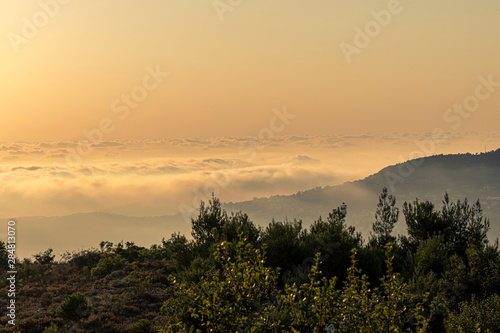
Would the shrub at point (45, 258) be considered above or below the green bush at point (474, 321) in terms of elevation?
above

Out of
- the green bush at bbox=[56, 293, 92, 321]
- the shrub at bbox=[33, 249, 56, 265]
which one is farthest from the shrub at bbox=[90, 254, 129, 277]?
the green bush at bbox=[56, 293, 92, 321]

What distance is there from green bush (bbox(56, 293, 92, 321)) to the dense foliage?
65 millimetres

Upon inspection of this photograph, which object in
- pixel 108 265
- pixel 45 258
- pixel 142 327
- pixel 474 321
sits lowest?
pixel 142 327

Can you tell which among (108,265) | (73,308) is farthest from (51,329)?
(108,265)

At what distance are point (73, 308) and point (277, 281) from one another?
13.5m

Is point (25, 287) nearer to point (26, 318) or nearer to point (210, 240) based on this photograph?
point (26, 318)

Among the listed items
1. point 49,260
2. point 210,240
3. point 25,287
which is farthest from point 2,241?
point 210,240

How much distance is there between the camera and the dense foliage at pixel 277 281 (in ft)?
44.6

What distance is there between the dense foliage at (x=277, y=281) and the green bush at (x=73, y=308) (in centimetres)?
7

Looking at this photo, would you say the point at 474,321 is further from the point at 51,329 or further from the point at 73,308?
the point at 73,308

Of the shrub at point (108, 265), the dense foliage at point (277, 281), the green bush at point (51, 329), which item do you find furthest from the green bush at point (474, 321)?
the shrub at point (108, 265)

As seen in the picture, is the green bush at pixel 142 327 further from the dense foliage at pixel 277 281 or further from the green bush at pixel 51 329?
the green bush at pixel 51 329

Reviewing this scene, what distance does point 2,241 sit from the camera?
49.8m

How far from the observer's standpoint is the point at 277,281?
27141mm
